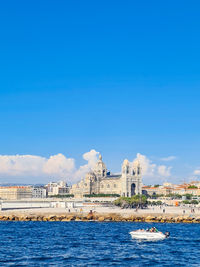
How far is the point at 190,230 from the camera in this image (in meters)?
69.4

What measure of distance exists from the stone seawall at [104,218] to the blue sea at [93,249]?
71.2ft

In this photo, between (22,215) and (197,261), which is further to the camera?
(22,215)

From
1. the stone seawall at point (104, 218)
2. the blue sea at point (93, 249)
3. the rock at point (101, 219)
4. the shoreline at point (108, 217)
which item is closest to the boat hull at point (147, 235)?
the blue sea at point (93, 249)

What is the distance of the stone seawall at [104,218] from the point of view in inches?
3415

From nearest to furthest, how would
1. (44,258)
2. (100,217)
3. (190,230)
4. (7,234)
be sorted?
(44,258) < (7,234) < (190,230) < (100,217)

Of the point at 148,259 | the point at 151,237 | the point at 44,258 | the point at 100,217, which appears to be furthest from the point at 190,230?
the point at 44,258

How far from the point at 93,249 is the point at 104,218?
4225cm

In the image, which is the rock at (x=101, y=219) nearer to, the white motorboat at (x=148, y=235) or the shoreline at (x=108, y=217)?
the shoreline at (x=108, y=217)

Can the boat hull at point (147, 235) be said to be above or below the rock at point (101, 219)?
below

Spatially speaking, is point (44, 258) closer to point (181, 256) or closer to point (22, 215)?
point (181, 256)

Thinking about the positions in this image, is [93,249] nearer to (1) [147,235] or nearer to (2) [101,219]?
(1) [147,235]

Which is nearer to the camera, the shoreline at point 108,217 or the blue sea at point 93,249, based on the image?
the blue sea at point 93,249

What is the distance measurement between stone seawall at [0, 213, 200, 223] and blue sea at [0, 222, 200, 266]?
71.2ft

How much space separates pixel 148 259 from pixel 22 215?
181 feet
